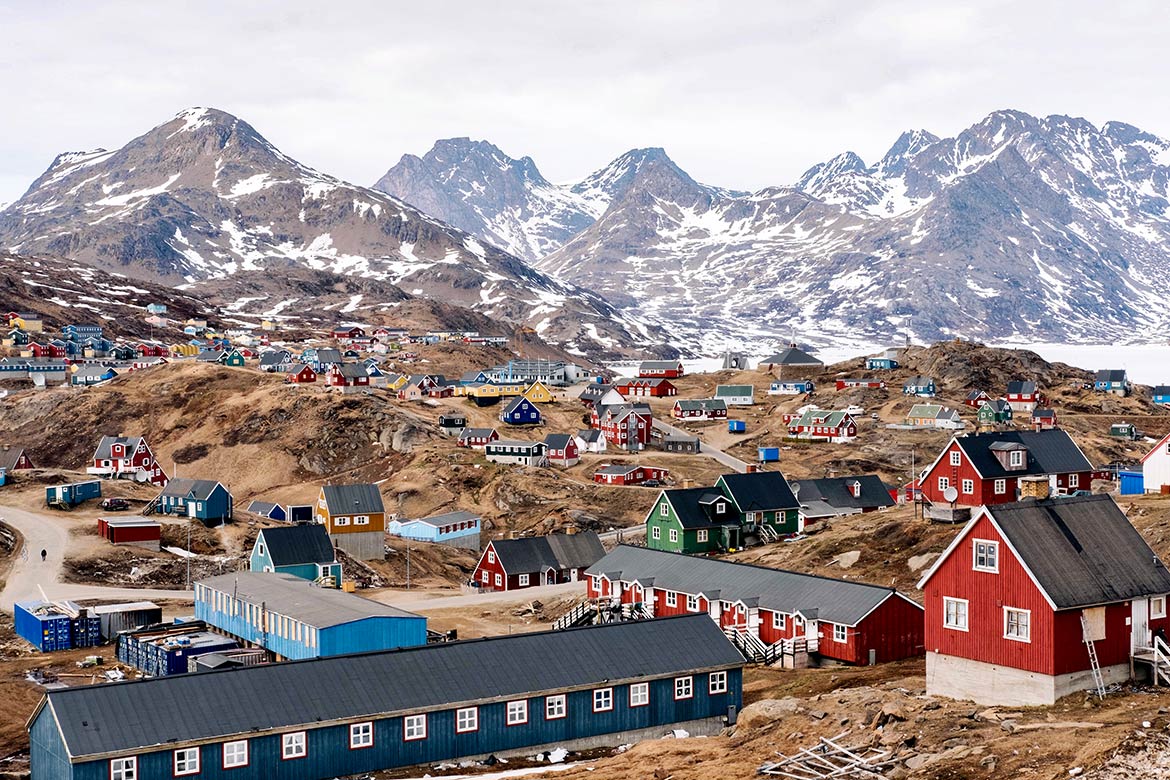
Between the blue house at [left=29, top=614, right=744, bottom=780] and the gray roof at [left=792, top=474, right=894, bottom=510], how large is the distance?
59711 millimetres

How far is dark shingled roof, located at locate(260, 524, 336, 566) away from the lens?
9294 cm

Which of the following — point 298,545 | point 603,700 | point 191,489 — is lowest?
point 603,700

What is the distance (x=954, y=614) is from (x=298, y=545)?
60939mm

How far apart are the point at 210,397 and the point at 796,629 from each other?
131m

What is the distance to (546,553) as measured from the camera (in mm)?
100625

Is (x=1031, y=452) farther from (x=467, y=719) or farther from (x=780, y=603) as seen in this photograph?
(x=467, y=719)

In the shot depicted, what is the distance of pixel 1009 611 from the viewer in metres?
43.7

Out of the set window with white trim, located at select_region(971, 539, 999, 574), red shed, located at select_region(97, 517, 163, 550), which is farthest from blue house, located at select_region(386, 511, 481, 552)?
window with white trim, located at select_region(971, 539, 999, 574)

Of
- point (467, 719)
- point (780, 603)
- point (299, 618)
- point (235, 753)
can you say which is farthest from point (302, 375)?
point (235, 753)

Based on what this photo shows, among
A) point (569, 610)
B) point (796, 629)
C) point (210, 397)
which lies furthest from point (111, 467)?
point (796, 629)

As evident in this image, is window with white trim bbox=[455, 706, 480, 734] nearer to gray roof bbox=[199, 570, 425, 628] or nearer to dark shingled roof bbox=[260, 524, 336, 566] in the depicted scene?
gray roof bbox=[199, 570, 425, 628]

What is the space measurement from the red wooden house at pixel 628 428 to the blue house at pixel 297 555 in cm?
7547

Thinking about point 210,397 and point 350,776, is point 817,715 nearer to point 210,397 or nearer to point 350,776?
point 350,776

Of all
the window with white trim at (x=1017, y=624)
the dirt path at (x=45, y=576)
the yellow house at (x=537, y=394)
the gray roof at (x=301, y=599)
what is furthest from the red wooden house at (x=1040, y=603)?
the yellow house at (x=537, y=394)
